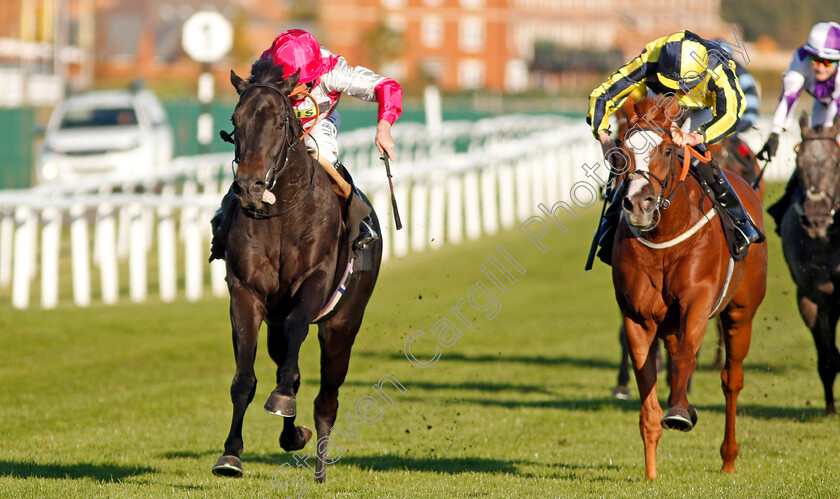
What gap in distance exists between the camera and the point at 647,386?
20.4ft

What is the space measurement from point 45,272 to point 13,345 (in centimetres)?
239

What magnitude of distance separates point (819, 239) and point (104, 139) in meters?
14.9

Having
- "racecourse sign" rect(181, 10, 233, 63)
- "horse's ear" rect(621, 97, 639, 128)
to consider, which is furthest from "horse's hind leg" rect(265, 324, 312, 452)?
"racecourse sign" rect(181, 10, 233, 63)

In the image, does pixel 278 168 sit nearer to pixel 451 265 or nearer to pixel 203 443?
pixel 203 443

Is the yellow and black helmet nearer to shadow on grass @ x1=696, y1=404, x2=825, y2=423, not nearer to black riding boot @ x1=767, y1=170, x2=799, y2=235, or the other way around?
black riding boot @ x1=767, y1=170, x2=799, y2=235

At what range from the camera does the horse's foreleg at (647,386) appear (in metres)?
6.18

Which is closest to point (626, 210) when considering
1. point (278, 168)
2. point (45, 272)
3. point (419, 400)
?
point (278, 168)

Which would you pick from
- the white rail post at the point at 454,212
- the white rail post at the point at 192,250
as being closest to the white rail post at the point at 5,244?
the white rail post at the point at 192,250

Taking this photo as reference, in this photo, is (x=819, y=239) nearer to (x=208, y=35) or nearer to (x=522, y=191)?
(x=208, y=35)

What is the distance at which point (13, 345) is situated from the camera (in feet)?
34.5

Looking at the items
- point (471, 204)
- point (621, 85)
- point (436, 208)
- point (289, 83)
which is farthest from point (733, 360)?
point (471, 204)

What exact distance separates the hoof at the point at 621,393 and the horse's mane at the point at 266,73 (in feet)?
15.3

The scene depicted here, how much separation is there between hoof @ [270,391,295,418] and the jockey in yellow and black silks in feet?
7.00

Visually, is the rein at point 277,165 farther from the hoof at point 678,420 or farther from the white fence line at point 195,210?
the hoof at point 678,420
